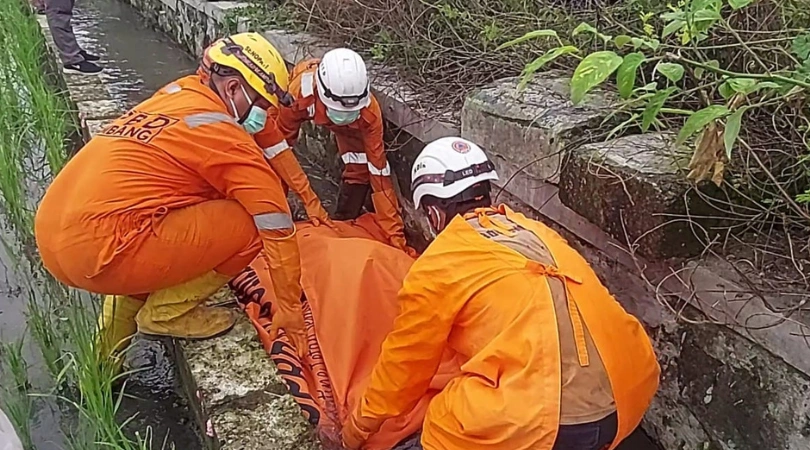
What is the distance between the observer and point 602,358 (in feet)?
6.59

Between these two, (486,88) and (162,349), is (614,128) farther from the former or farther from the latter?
(162,349)

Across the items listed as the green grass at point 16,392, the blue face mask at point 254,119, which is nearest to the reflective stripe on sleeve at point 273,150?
the blue face mask at point 254,119

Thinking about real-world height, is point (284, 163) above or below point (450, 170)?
below

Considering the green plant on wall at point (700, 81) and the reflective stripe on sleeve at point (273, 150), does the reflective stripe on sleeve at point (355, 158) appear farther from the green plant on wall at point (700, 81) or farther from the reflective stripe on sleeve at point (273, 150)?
the green plant on wall at point (700, 81)

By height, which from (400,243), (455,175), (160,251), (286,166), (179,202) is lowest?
(400,243)

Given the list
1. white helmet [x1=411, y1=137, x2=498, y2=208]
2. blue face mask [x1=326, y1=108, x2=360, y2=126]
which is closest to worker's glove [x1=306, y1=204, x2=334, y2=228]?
blue face mask [x1=326, y1=108, x2=360, y2=126]

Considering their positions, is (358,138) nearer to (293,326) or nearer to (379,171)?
(379,171)

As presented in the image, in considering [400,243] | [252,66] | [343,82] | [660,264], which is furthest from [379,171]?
[660,264]

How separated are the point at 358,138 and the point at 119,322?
138cm

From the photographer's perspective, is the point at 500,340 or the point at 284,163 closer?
the point at 500,340

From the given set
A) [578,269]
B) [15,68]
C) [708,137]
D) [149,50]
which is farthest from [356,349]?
[149,50]

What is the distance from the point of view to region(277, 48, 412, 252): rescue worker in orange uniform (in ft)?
11.6

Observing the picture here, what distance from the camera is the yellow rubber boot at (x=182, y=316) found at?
3045 mm

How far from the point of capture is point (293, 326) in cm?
295
